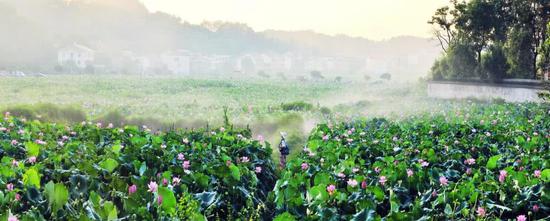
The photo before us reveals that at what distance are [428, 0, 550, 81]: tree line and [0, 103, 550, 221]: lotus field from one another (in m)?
17.5

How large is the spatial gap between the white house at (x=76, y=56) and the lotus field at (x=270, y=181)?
2781 inches

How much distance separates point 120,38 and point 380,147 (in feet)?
343

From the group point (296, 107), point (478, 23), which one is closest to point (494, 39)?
point (478, 23)

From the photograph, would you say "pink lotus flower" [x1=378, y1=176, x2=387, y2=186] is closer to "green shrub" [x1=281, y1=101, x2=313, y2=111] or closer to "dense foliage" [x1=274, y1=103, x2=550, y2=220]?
"dense foliage" [x1=274, y1=103, x2=550, y2=220]

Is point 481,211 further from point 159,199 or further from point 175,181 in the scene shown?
point 175,181

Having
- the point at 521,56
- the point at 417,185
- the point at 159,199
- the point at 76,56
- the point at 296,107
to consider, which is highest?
the point at 76,56

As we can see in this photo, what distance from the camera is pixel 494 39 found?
34.4 metres

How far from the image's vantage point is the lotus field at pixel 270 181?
4484 mm

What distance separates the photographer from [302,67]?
6137 inches


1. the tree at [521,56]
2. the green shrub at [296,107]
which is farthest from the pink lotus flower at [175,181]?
the tree at [521,56]

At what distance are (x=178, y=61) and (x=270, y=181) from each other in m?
106

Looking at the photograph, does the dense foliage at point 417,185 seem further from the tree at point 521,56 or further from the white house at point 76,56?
the white house at point 76,56

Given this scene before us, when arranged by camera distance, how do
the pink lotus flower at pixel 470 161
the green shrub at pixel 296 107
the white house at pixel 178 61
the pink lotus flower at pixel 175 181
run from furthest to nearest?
the white house at pixel 178 61 < the green shrub at pixel 296 107 < the pink lotus flower at pixel 470 161 < the pink lotus flower at pixel 175 181

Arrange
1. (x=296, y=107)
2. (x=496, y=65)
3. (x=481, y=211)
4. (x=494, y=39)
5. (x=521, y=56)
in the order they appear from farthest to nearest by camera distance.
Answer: (x=494, y=39)
(x=496, y=65)
(x=521, y=56)
(x=296, y=107)
(x=481, y=211)
